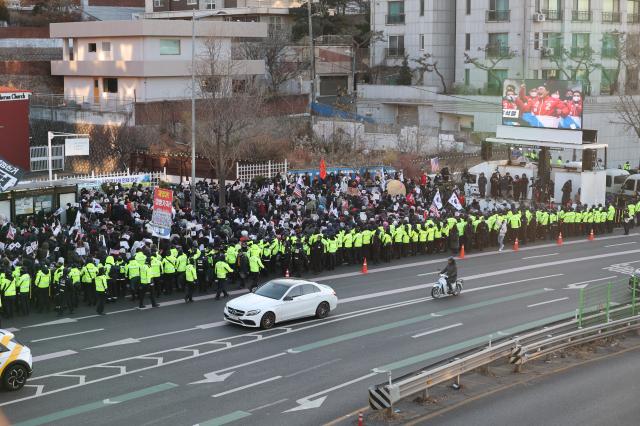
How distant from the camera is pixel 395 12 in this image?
74312mm

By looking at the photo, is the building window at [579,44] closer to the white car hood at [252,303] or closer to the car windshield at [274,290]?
the car windshield at [274,290]

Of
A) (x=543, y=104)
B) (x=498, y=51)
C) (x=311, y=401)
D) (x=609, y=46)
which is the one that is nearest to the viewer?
(x=311, y=401)

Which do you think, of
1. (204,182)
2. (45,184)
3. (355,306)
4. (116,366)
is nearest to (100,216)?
(45,184)

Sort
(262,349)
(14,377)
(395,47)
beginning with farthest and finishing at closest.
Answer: (395,47), (262,349), (14,377)

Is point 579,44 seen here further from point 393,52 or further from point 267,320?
point 267,320

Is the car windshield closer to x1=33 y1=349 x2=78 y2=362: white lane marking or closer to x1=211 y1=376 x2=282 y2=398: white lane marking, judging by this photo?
x1=211 y1=376 x2=282 y2=398: white lane marking

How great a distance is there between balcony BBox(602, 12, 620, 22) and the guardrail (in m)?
50.6

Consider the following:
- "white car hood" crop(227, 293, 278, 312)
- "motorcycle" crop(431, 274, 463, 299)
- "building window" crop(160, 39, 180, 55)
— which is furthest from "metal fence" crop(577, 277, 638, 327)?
"building window" crop(160, 39, 180, 55)

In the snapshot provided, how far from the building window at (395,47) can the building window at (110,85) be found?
25060 millimetres

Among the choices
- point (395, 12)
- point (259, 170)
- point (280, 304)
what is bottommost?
point (280, 304)

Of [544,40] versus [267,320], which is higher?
[544,40]

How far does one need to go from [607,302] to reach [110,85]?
4372 centimetres

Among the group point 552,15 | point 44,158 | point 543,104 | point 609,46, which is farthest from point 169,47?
point 609,46

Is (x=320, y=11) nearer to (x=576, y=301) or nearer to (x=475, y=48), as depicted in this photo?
(x=475, y=48)
